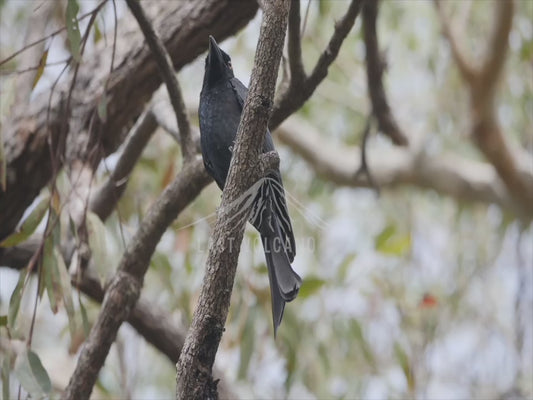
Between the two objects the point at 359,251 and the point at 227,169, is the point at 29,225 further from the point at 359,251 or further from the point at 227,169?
the point at 359,251

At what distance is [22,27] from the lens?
5172 mm

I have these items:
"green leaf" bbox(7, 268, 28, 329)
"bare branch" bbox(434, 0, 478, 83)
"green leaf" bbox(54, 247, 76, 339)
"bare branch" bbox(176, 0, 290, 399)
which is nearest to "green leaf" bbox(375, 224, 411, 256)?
"bare branch" bbox(434, 0, 478, 83)

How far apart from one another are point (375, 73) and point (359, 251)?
1.46 meters

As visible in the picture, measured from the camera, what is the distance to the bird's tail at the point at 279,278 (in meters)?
1.99

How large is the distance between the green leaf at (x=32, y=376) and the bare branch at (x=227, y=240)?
32.5 inches

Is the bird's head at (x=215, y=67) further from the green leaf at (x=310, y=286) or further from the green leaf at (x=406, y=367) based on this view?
the green leaf at (x=406, y=367)

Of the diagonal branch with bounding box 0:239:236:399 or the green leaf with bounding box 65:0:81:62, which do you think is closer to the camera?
the green leaf with bounding box 65:0:81:62

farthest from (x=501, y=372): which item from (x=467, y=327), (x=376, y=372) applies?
(x=376, y=372)

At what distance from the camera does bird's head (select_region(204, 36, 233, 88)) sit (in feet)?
8.27

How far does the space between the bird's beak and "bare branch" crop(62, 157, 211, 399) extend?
0.93 ft

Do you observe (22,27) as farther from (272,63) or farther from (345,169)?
(272,63)

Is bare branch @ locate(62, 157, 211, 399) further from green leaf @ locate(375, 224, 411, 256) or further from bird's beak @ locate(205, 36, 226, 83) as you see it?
green leaf @ locate(375, 224, 411, 256)

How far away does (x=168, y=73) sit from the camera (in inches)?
102

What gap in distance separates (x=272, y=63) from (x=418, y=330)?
9.48 ft
